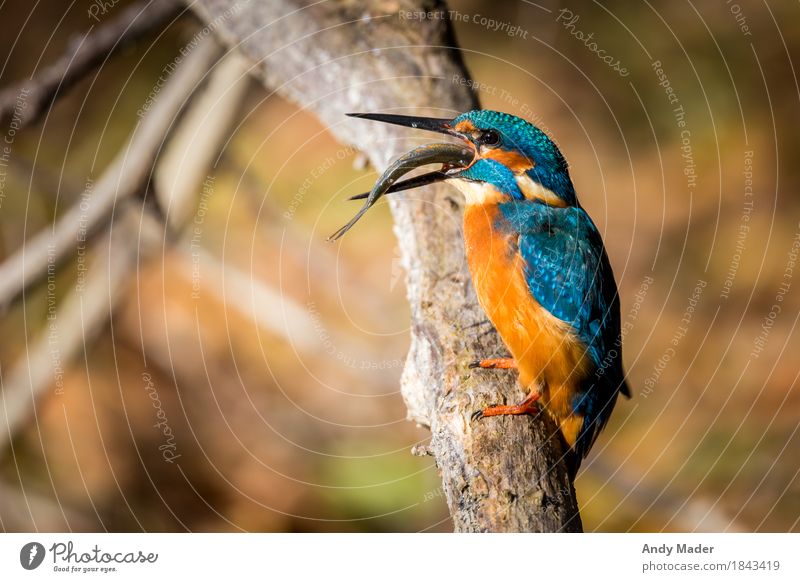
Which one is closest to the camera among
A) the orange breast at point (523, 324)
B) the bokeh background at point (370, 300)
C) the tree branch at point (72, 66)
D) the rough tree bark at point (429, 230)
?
the rough tree bark at point (429, 230)

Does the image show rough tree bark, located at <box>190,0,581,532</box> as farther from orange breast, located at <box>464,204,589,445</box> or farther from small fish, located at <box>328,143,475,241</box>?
small fish, located at <box>328,143,475,241</box>

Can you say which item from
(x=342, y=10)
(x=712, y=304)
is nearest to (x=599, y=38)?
(x=712, y=304)

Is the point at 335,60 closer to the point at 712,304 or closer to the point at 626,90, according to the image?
the point at 626,90

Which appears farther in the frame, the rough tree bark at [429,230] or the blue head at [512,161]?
the blue head at [512,161]
